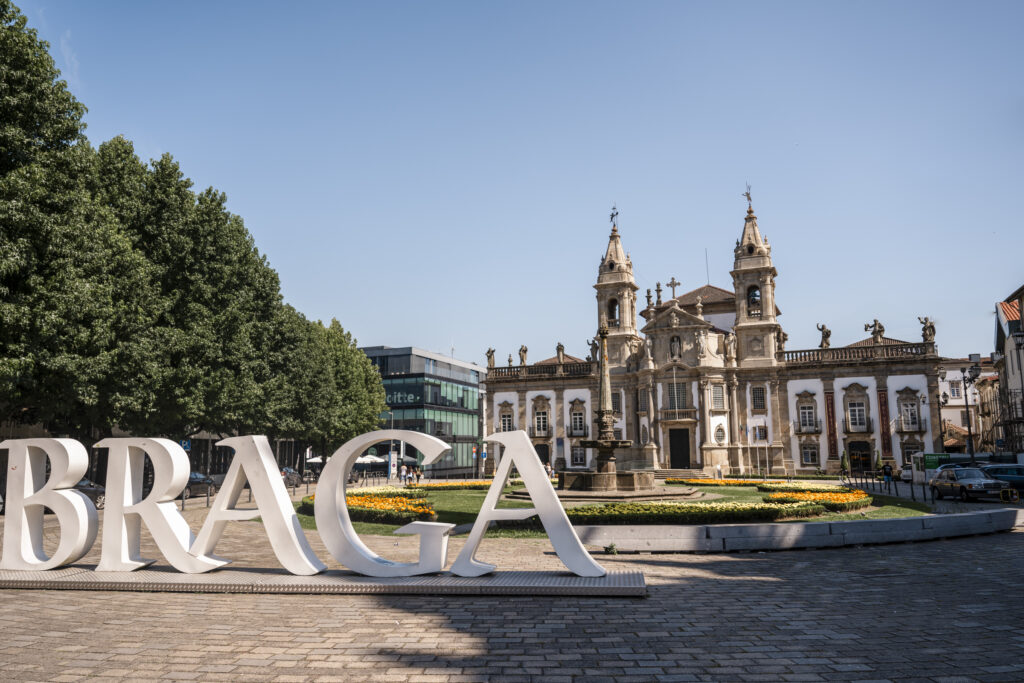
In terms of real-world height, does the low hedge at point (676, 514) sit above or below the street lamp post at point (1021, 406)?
below

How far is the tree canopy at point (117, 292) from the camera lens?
693 inches

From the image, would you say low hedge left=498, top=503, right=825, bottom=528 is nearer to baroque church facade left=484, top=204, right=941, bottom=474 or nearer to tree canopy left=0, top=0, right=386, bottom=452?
tree canopy left=0, top=0, right=386, bottom=452

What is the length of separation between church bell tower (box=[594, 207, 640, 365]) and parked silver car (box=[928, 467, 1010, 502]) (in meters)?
33.5

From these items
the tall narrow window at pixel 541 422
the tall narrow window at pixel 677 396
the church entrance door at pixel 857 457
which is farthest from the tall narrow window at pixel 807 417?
the tall narrow window at pixel 541 422

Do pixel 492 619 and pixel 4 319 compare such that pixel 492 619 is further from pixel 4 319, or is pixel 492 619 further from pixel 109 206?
pixel 109 206

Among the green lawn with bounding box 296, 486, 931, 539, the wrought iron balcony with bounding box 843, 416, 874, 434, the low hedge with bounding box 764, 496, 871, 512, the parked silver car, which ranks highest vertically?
the wrought iron balcony with bounding box 843, 416, 874, 434

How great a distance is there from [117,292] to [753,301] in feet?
157

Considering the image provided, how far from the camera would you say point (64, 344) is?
754 inches

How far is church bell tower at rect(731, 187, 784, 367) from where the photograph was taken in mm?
55031

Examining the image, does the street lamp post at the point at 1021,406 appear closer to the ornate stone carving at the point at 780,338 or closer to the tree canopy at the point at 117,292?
the ornate stone carving at the point at 780,338

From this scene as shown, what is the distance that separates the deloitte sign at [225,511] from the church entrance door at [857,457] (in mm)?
46558

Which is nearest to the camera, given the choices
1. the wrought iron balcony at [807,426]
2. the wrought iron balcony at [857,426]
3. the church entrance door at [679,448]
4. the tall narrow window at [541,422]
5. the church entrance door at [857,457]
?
the church entrance door at [857,457]

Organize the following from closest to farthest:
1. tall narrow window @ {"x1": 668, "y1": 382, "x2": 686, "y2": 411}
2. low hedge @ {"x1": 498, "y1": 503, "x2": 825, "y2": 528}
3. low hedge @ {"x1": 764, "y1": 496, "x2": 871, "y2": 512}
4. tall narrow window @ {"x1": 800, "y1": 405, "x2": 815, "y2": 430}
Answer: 1. low hedge @ {"x1": 498, "y1": 503, "x2": 825, "y2": 528}
2. low hedge @ {"x1": 764, "y1": 496, "x2": 871, "y2": 512}
3. tall narrow window @ {"x1": 800, "y1": 405, "x2": 815, "y2": 430}
4. tall narrow window @ {"x1": 668, "y1": 382, "x2": 686, "y2": 411}

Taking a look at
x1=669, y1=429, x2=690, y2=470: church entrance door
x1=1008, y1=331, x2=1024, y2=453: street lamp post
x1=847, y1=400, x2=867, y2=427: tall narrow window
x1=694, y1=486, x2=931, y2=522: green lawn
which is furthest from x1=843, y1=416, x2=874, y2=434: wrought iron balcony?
x1=694, y1=486, x2=931, y2=522: green lawn
